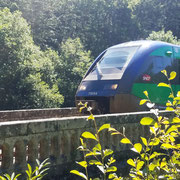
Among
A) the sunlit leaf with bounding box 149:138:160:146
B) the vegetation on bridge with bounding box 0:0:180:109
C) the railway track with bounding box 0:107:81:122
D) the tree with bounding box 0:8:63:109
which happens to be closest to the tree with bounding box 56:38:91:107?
the vegetation on bridge with bounding box 0:0:180:109

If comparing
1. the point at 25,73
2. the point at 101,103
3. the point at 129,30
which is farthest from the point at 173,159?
the point at 129,30

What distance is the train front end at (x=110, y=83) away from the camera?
9.34 m

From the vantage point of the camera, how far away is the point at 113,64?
399 inches

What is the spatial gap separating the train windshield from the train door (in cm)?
51

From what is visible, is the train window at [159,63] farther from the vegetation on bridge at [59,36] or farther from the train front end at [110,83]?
the vegetation on bridge at [59,36]

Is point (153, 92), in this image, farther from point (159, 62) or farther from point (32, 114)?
point (32, 114)

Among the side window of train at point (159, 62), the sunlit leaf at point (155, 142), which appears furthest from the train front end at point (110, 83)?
the sunlit leaf at point (155, 142)

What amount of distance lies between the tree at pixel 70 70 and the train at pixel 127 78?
16.1 metres

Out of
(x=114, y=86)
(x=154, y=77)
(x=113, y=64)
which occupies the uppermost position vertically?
(x=113, y=64)

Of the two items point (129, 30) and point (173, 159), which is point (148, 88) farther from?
point (129, 30)

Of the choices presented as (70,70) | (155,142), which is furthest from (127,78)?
(70,70)

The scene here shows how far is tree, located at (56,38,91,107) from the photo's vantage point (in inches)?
1063

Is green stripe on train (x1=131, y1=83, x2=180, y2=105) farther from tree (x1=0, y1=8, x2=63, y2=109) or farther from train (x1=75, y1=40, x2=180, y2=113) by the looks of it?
tree (x1=0, y1=8, x2=63, y2=109)

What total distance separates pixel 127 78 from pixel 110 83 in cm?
48
